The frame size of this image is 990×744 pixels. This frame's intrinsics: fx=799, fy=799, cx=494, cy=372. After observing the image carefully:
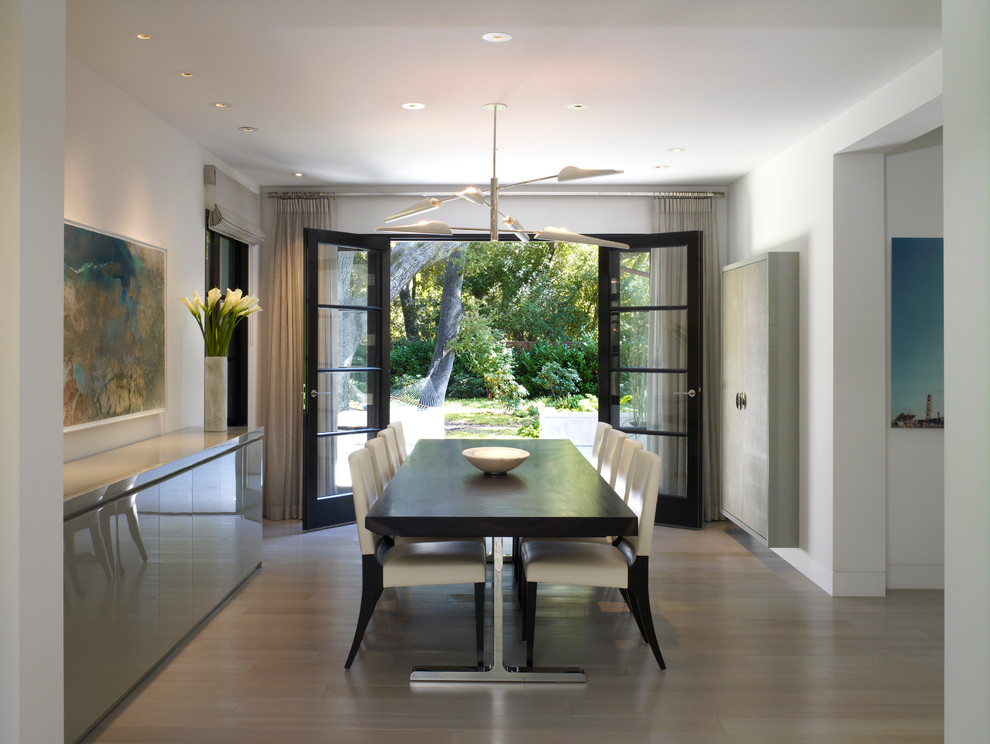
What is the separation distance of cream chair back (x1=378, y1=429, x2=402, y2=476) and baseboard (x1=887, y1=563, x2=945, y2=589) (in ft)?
9.47

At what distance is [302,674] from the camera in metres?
3.28

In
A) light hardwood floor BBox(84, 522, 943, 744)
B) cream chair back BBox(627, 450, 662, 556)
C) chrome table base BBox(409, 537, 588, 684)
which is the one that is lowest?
light hardwood floor BBox(84, 522, 943, 744)

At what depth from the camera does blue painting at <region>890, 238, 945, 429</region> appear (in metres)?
4.52

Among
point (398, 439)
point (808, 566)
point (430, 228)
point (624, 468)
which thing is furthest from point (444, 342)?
point (624, 468)

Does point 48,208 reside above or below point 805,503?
above

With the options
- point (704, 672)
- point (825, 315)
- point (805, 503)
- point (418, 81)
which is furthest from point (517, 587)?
point (418, 81)

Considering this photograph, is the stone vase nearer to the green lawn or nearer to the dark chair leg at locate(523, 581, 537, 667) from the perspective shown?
the dark chair leg at locate(523, 581, 537, 667)

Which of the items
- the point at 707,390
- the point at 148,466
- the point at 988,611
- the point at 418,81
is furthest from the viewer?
the point at 707,390

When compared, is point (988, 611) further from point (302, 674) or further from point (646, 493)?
point (302, 674)

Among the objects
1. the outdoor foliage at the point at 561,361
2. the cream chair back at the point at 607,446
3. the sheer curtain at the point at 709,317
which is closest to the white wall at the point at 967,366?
the cream chair back at the point at 607,446

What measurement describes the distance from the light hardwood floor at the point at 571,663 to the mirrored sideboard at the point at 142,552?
149 mm

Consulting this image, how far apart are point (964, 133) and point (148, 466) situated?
2986 mm

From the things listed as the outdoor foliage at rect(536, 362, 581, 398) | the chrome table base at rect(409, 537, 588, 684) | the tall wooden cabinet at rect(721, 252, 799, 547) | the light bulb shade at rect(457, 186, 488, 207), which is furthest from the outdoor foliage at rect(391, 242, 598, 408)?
the chrome table base at rect(409, 537, 588, 684)

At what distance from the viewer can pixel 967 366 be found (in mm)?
1764
